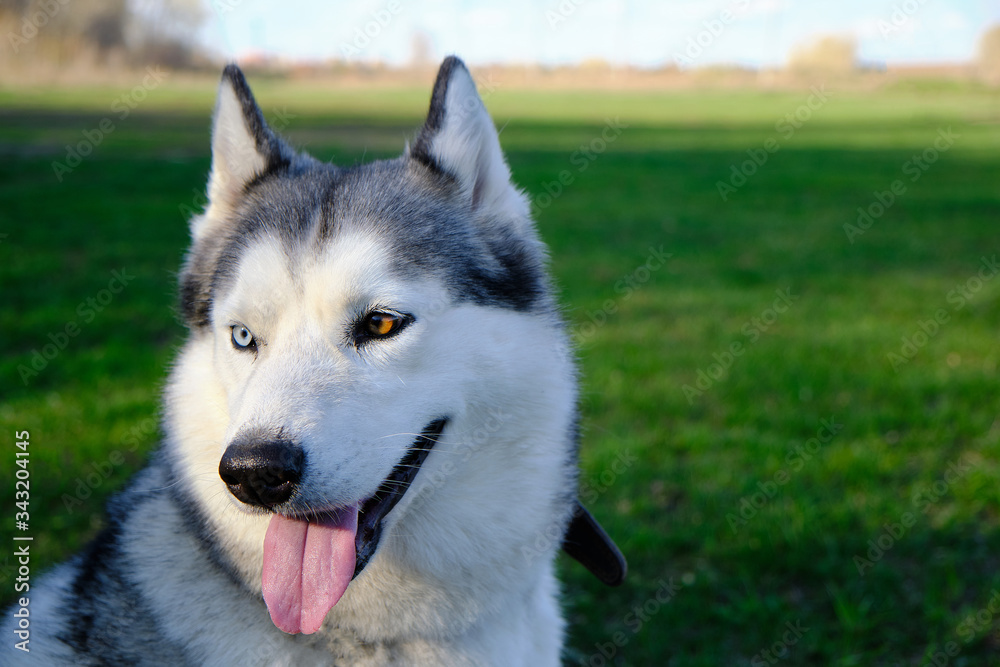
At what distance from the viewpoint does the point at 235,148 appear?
8.77 feet

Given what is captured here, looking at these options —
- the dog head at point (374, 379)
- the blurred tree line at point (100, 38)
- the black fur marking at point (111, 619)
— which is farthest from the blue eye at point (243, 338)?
the blurred tree line at point (100, 38)

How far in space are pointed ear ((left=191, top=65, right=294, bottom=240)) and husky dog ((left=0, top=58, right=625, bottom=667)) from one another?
0.7 inches

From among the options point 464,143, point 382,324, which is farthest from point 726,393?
point 382,324

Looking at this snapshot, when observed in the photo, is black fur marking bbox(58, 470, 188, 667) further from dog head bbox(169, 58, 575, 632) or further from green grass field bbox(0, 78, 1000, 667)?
green grass field bbox(0, 78, 1000, 667)

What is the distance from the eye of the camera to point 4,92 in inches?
993

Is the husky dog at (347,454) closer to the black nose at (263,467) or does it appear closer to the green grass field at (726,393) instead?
the black nose at (263,467)

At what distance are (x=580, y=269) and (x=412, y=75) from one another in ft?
136

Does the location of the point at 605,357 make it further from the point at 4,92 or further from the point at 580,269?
the point at 4,92

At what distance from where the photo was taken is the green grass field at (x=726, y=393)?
3477mm

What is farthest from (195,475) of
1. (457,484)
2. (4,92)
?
(4,92)

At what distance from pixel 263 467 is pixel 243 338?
62 cm

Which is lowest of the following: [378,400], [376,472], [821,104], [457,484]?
[821,104]

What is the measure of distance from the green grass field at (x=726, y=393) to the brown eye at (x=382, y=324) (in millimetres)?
915

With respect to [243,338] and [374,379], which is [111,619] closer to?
[243,338]
